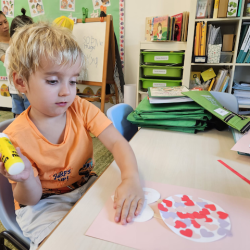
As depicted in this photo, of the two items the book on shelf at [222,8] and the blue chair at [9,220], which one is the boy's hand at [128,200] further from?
the book on shelf at [222,8]

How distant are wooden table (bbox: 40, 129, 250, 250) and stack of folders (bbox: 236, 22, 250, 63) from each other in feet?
3.78

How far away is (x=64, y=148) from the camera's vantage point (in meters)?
0.63

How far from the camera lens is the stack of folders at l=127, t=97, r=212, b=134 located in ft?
2.71

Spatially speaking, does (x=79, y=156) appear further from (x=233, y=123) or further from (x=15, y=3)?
(x=15, y=3)

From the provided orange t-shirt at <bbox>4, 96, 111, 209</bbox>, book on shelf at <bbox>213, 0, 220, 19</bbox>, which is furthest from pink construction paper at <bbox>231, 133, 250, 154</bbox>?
book on shelf at <bbox>213, 0, 220, 19</bbox>

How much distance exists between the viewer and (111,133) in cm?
68

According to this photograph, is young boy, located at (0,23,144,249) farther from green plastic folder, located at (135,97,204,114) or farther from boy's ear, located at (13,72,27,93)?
green plastic folder, located at (135,97,204,114)

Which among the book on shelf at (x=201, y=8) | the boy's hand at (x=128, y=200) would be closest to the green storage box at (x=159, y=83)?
the book on shelf at (x=201, y=8)

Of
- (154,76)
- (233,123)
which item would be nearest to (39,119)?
(233,123)

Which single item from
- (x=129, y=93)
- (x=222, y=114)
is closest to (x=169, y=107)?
Result: (x=222, y=114)

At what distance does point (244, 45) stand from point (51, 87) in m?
1.67

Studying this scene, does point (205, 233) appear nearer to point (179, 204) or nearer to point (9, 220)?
point (179, 204)

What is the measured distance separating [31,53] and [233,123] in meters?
0.71

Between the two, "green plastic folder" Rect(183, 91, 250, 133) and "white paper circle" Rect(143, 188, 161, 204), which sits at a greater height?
"green plastic folder" Rect(183, 91, 250, 133)
